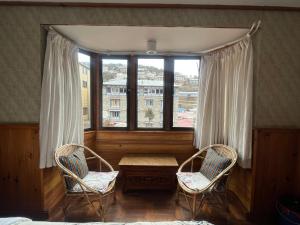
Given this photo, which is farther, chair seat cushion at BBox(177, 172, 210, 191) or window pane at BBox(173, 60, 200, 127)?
window pane at BBox(173, 60, 200, 127)

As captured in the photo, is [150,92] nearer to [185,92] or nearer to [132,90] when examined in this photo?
[132,90]

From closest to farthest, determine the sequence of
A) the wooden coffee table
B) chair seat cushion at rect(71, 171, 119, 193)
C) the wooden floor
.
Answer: chair seat cushion at rect(71, 171, 119, 193), the wooden floor, the wooden coffee table

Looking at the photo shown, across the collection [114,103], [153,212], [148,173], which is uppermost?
[114,103]

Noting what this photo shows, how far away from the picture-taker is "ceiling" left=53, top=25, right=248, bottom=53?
2400mm

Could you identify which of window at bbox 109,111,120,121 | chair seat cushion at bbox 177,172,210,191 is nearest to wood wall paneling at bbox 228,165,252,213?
chair seat cushion at bbox 177,172,210,191

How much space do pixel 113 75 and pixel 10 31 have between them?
62.4 inches

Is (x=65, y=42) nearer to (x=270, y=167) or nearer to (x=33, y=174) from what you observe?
(x=33, y=174)

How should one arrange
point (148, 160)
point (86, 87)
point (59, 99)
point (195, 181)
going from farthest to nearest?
point (86, 87)
point (148, 160)
point (195, 181)
point (59, 99)

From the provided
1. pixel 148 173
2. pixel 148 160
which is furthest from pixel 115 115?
pixel 148 173

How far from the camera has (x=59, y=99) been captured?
2469 mm

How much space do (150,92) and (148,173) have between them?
52.1 inches

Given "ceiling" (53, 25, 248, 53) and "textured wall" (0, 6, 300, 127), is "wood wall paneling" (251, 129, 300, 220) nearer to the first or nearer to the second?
"textured wall" (0, 6, 300, 127)

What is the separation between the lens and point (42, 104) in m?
2.29

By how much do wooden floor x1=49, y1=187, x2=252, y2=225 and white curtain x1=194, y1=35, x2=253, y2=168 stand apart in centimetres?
64
